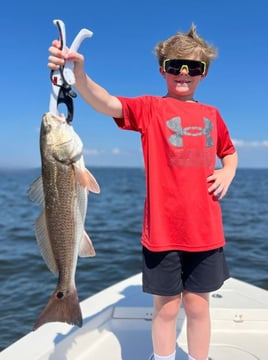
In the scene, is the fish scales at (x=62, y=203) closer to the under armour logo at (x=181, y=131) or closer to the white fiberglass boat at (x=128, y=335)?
the under armour logo at (x=181, y=131)

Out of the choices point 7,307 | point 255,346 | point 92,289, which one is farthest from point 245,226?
point 255,346

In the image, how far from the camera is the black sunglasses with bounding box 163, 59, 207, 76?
Result: 8.97 feet

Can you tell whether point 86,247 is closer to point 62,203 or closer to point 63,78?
point 62,203

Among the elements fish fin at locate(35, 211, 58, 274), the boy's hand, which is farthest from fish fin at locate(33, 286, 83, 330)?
the boy's hand

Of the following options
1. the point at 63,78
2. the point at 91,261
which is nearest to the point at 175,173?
the point at 63,78

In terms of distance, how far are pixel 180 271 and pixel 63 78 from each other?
1.44 metres

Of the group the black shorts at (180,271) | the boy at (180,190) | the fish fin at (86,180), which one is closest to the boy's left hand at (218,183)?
the boy at (180,190)

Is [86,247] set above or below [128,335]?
above

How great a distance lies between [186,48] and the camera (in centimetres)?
278

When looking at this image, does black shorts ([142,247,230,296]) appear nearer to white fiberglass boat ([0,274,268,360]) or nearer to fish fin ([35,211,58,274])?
fish fin ([35,211,58,274])

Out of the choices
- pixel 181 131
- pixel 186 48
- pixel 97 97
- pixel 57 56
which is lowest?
pixel 181 131

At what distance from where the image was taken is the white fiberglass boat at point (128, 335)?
10.6ft

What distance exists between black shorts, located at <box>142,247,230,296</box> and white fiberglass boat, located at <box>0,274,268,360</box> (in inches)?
31.6

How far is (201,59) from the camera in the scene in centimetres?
278
